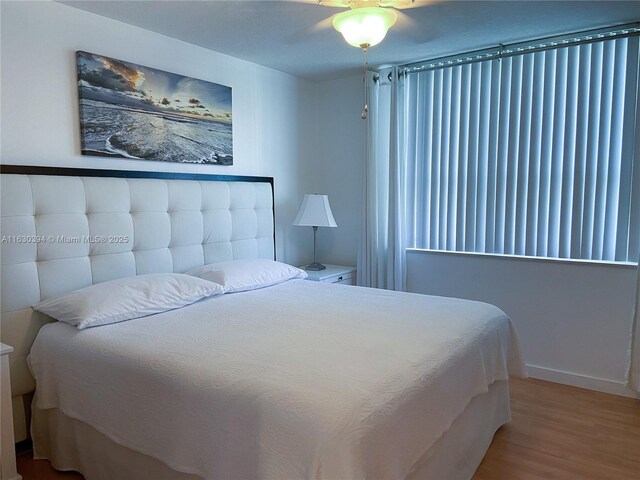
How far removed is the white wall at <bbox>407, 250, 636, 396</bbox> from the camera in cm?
294

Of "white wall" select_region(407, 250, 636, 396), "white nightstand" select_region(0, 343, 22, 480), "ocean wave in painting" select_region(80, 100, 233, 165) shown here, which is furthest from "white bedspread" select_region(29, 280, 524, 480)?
"ocean wave in painting" select_region(80, 100, 233, 165)

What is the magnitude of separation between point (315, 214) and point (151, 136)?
141cm

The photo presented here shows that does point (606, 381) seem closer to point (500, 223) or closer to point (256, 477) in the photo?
point (500, 223)

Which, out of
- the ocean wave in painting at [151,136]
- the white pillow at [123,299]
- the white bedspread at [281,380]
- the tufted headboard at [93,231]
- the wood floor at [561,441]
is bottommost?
the wood floor at [561,441]

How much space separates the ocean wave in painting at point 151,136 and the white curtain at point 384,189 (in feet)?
3.96

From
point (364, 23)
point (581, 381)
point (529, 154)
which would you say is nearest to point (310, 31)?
point (364, 23)

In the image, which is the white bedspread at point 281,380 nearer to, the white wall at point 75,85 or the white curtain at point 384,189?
the white wall at point 75,85

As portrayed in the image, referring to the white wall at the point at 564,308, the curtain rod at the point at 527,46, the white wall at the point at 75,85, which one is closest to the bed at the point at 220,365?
the white wall at the point at 75,85

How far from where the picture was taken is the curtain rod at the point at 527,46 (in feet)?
9.12

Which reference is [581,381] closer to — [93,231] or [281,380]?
[281,380]

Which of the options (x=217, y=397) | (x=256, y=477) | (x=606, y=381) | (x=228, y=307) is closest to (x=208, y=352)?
(x=217, y=397)

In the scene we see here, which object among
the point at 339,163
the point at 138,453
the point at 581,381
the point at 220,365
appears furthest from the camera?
the point at 339,163

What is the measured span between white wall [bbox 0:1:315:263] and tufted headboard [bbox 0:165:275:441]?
127 millimetres

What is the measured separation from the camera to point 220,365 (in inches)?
63.4
